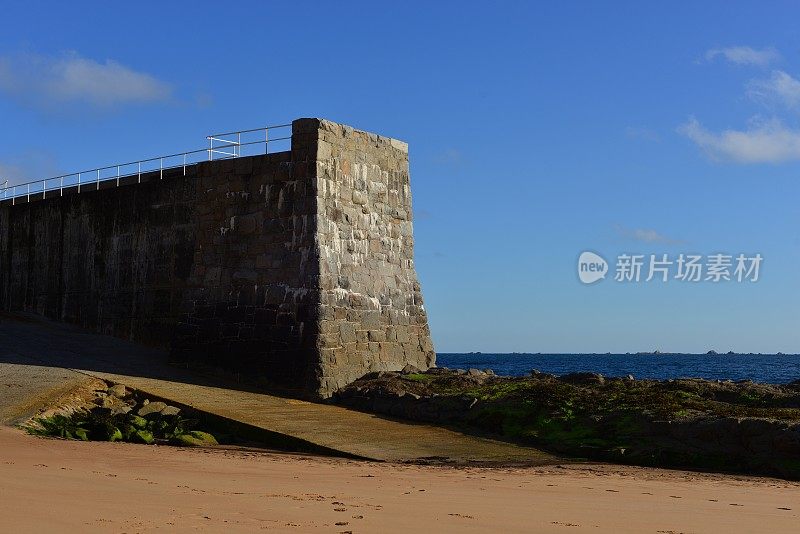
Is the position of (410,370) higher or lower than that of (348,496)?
higher

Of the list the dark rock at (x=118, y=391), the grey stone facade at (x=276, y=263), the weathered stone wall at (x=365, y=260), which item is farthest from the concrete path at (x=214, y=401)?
the weathered stone wall at (x=365, y=260)

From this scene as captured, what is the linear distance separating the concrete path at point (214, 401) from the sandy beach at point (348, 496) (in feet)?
3.94

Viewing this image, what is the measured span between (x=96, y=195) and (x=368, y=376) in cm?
970

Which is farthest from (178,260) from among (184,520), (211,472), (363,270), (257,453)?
(184,520)

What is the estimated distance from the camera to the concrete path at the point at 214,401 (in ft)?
40.3

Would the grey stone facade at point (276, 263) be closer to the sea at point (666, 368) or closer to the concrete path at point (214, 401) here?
the concrete path at point (214, 401)

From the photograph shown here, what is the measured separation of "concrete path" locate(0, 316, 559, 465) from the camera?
12.3 metres

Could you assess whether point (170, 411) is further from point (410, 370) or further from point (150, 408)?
point (410, 370)

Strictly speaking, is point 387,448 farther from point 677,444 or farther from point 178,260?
point 178,260

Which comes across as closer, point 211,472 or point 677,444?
point 211,472

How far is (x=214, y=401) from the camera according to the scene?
49.3 feet

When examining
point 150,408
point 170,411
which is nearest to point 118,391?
point 150,408

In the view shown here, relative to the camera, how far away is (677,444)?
38.5 ft

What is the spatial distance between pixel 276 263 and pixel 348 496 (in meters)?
10.6
